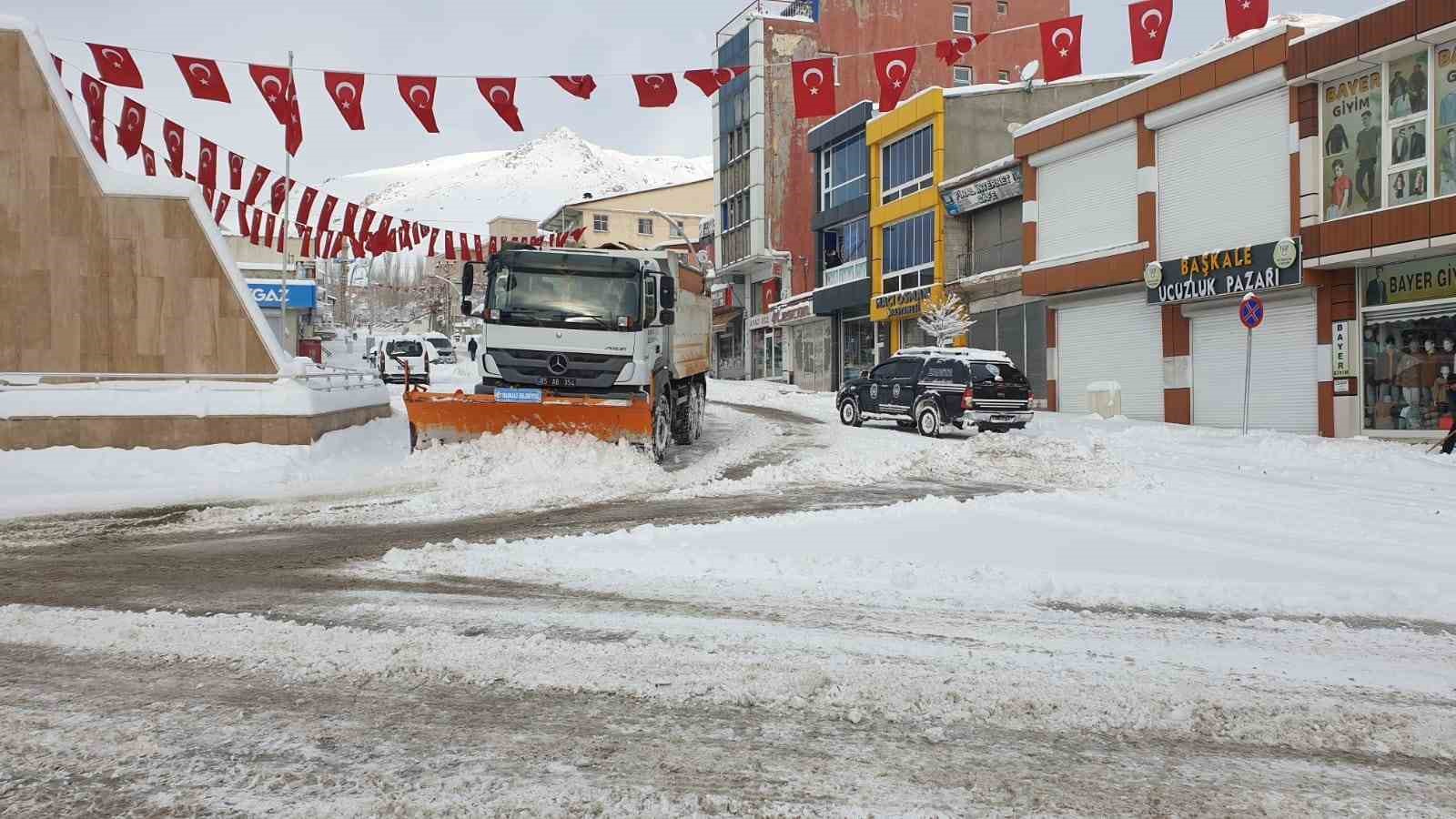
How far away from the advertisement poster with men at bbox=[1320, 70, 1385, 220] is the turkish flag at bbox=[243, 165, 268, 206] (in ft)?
79.7

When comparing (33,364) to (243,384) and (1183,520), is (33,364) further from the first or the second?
(1183,520)

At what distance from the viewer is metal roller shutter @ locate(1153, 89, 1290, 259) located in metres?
22.3

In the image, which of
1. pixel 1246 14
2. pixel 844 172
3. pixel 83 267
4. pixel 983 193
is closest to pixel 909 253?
pixel 983 193

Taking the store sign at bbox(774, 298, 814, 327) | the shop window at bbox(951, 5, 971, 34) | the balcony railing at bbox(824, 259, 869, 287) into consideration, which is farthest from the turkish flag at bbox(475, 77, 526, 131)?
the shop window at bbox(951, 5, 971, 34)

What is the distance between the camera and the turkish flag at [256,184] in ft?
75.9

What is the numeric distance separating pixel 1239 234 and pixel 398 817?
24983mm

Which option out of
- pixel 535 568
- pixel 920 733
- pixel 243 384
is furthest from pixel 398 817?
pixel 243 384

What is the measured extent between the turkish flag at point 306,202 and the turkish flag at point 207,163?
3.91 metres

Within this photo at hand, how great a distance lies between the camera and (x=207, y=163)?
21.2 m

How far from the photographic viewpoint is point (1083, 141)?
28.7 meters

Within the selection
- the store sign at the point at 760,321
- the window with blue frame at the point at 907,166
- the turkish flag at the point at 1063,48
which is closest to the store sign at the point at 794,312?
the store sign at the point at 760,321

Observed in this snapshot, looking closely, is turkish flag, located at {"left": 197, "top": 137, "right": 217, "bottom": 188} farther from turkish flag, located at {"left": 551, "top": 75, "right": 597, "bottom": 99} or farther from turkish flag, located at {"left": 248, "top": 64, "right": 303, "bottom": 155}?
turkish flag, located at {"left": 551, "top": 75, "right": 597, "bottom": 99}

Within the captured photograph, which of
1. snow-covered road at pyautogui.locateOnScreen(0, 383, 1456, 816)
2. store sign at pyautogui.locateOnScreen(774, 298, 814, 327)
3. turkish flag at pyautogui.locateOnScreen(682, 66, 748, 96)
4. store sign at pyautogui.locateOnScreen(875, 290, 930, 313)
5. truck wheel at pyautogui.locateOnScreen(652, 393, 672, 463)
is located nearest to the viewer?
snow-covered road at pyautogui.locateOnScreen(0, 383, 1456, 816)

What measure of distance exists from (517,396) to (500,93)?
6.94 meters
